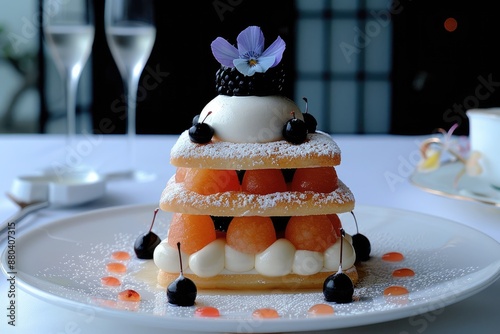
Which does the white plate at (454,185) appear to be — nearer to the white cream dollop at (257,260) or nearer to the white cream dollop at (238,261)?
the white cream dollop at (257,260)

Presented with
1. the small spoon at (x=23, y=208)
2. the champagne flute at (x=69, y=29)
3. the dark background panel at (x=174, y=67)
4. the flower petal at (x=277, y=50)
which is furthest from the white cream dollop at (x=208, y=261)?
the dark background panel at (x=174, y=67)

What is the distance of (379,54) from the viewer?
6.02m

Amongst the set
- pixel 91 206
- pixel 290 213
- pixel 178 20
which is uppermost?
pixel 178 20

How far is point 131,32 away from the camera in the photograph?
2.08 meters

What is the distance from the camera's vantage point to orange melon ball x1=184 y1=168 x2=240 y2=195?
119 centimetres

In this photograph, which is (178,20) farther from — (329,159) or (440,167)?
(329,159)

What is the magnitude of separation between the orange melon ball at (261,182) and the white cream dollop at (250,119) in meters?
0.05

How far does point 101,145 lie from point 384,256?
1405 millimetres

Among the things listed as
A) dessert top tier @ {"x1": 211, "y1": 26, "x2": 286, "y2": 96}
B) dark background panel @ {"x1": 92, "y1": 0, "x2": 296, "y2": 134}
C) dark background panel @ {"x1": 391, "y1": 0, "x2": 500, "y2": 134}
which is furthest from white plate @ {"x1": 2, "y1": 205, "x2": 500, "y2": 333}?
dark background panel @ {"x1": 391, "y1": 0, "x2": 500, "y2": 134}

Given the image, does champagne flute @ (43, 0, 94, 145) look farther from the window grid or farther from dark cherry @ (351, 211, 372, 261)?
the window grid

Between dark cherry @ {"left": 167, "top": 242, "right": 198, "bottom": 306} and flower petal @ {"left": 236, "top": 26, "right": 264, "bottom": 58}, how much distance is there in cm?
41

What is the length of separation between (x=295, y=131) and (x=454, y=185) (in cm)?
72

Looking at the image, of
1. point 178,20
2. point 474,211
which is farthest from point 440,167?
point 178,20

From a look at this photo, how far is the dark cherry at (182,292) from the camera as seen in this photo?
1.01m
